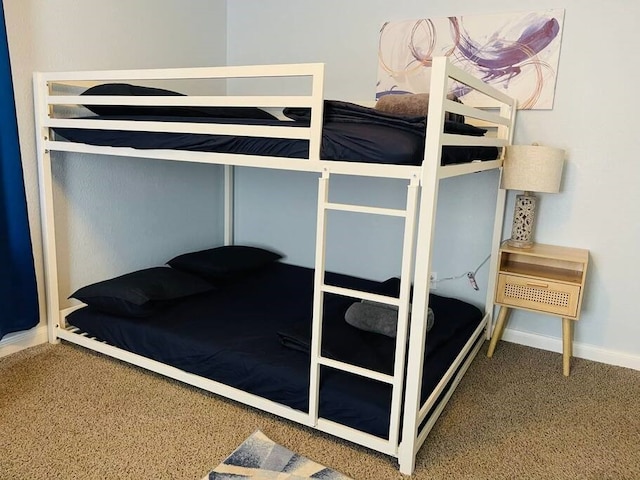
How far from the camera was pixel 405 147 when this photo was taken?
163cm

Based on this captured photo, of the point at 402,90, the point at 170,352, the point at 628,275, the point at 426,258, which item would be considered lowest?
the point at 170,352

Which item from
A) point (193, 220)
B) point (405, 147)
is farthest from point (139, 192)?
point (405, 147)

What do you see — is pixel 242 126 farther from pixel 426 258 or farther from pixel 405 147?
pixel 426 258

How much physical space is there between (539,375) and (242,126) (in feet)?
6.32

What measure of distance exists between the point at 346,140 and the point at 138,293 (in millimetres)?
1414

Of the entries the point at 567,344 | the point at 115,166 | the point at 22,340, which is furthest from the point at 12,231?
the point at 567,344

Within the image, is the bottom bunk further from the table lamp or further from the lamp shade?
the lamp shade

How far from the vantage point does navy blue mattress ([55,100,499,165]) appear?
1.67 meters

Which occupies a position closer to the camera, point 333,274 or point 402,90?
point 402,90

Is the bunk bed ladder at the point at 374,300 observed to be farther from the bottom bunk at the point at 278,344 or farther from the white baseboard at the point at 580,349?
the white baseboard at the point at 580,349

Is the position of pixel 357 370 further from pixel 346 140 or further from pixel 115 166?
pixel 115 166

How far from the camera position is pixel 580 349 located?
2.83 m

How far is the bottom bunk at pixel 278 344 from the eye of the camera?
77.0 inches

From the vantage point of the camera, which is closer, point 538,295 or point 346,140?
point 346,140
